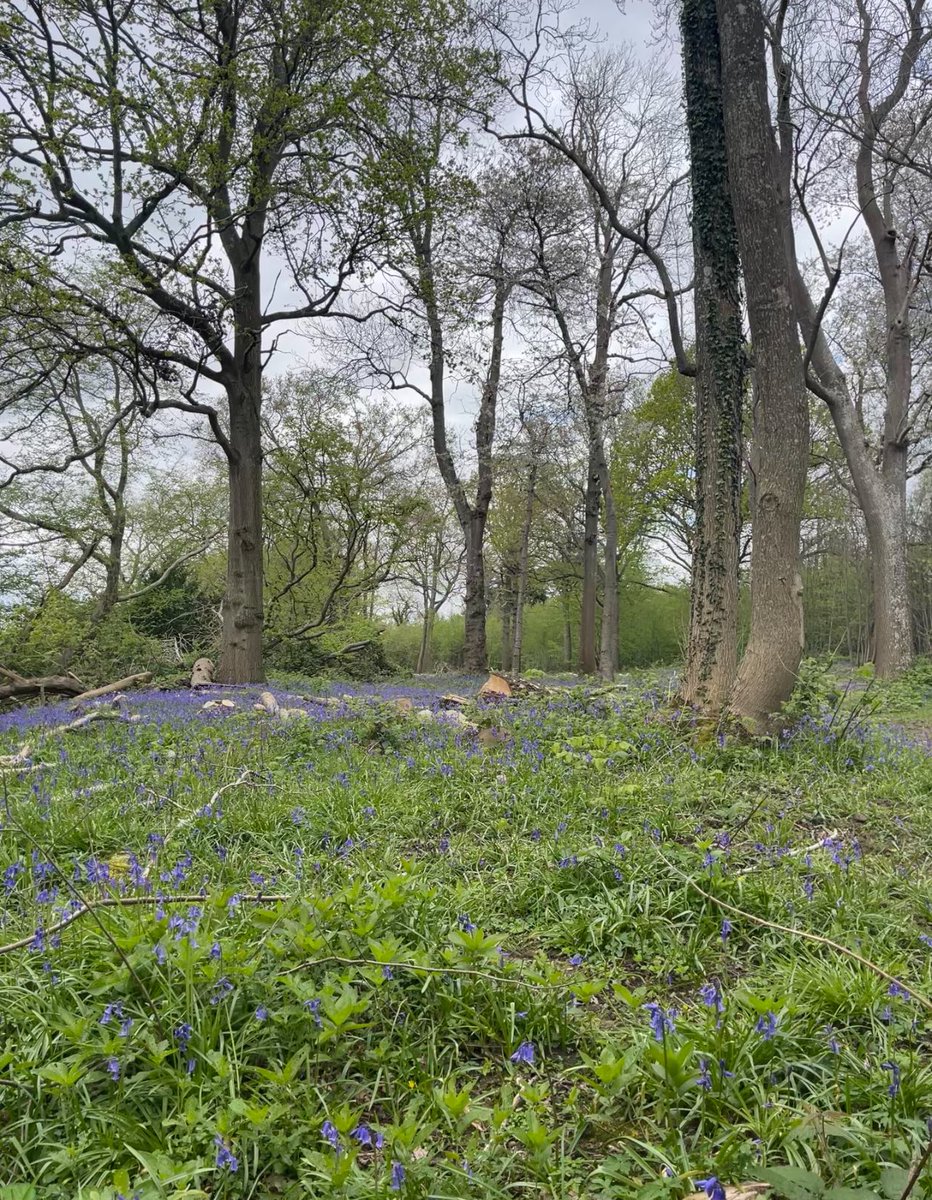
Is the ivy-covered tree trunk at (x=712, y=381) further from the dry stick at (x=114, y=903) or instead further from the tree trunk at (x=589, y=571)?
the tree trunk at (x=589, y=571)

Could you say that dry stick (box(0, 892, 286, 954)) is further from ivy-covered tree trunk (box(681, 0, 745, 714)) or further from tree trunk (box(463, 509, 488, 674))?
tree trunk (box(463, 509, 488, 674))

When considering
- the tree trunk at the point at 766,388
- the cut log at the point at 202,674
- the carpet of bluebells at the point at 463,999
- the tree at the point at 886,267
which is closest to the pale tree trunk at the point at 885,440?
the tree at the point at 886,267

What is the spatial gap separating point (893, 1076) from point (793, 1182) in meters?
0.58

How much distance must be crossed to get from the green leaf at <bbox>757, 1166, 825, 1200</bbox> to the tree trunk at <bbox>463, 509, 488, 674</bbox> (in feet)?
51.9

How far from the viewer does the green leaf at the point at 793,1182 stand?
3.92ft

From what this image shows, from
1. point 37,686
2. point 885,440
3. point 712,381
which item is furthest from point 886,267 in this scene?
point 37,686

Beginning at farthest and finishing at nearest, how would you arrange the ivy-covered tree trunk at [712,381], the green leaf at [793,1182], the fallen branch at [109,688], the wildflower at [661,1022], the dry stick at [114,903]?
the fallen branch at [109,688], the ivy-covered tree trunk at [712,381], the dry stick at [114,903], the wildflower at [661,1022], the green leaf at [793,1182]

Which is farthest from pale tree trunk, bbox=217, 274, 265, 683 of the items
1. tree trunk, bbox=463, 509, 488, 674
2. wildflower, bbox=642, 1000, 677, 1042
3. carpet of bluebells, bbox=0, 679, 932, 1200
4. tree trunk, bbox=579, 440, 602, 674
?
wildflower, bbox=642, 1000, 677, 1042

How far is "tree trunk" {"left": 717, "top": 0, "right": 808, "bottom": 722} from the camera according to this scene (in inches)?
208

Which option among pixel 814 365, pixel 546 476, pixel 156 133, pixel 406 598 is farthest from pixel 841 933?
pixel 406 598

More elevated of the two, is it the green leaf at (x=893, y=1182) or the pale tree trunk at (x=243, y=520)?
the pale tree trunk at (x=243, y=520)

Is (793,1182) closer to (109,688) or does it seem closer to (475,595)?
(109,688)

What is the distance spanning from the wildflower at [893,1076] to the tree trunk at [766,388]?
3.83 meters

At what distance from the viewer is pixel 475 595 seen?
17219 millimetres
